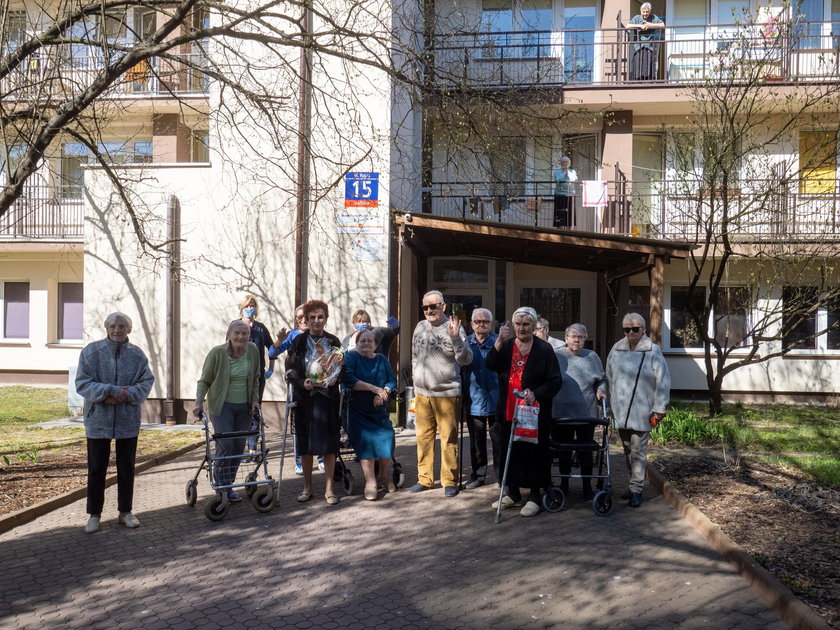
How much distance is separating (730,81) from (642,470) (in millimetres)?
7960

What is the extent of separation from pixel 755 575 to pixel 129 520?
203 inches

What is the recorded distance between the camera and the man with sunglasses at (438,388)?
807cm

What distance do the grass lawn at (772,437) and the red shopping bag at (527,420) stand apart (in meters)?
3.75

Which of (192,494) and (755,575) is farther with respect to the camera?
(192,494)

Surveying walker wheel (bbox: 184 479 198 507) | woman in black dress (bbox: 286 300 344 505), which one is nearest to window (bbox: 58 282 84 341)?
walker wheel (bbox: 184 479 198 507)

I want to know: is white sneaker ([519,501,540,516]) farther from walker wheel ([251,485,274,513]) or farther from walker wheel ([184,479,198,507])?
walker wheel ([184,479,198,507])

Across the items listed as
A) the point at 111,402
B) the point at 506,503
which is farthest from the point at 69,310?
the point at 506,503

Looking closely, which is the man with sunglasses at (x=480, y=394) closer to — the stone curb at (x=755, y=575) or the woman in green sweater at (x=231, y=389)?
the stone curb at (x=755, y=575)

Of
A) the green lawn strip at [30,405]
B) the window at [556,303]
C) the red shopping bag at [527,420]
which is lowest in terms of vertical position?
the green lawn strip at [30,405]

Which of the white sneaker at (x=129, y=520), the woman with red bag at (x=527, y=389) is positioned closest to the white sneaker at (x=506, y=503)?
the woman with red bag at (x=527, y=389)

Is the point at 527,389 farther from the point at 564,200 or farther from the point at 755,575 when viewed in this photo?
the point at 564,200

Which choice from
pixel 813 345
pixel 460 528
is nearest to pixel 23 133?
pixel 460 528

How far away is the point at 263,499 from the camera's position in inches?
295

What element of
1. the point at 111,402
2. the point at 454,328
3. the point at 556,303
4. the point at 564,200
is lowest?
Result: the point at 111,402
